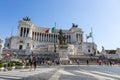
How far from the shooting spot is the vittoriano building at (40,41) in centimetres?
7188

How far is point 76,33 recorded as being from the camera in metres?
99.4

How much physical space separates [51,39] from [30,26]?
60.3ft

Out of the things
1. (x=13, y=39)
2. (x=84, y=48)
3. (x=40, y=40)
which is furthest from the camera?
(x=40, y=40)

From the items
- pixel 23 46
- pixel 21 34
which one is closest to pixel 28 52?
pixel 23 46

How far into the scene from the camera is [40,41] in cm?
9338

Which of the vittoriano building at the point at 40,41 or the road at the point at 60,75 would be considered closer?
the road at the point at 60,75

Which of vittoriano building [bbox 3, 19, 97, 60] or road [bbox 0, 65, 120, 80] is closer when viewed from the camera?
road [bbox 0, 65, 120, 80]

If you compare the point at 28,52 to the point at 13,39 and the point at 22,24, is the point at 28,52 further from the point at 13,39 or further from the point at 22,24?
the point at 22,24

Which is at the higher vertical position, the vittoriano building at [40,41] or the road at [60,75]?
the vittoriano building at [40,41]

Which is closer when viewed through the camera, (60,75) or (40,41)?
(60,75)

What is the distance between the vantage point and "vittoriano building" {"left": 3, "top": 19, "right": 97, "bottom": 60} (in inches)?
2830

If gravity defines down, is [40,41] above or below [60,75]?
above

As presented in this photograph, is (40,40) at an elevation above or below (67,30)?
below

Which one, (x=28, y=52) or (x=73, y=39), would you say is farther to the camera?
(x=73, y=39)
